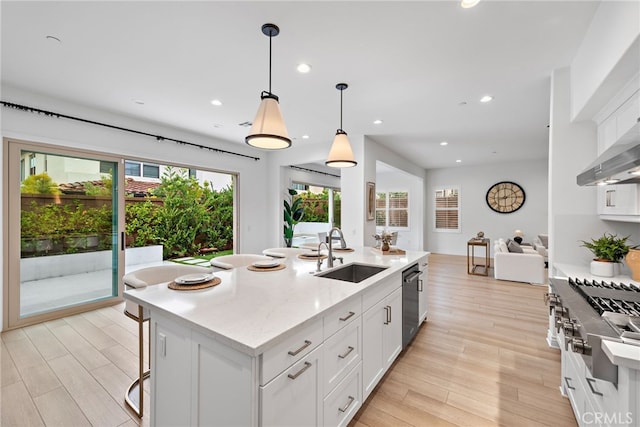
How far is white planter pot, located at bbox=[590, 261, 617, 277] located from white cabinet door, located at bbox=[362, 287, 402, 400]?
1.59 m

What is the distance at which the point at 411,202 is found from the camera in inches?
359

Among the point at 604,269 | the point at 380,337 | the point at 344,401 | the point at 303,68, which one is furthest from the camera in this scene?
the point at 303,68

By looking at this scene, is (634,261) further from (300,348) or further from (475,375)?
(300,348)

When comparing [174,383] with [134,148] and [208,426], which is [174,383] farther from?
[134,148]

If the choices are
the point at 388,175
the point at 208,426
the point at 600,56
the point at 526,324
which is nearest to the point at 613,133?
the point at 600,56

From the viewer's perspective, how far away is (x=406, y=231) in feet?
29.8

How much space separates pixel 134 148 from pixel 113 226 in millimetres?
1209

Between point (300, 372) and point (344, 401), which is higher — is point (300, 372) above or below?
above

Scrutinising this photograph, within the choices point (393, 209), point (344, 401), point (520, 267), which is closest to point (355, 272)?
point (344, 401)

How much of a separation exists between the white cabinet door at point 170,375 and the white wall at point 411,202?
814 cm

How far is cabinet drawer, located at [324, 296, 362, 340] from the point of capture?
1456 millimetres

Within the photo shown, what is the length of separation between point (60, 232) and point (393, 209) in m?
8.38

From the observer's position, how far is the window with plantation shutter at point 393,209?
9219 mm

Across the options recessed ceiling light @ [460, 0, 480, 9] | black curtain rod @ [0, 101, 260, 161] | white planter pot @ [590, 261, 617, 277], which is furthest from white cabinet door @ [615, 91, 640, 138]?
black curtain rod @ [0, 101, 260, 161]
